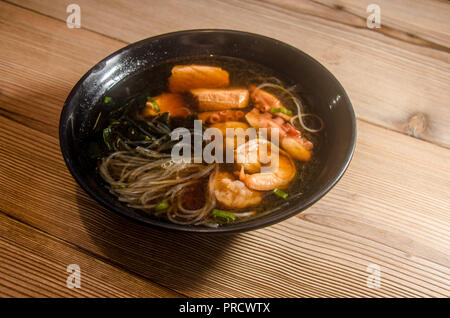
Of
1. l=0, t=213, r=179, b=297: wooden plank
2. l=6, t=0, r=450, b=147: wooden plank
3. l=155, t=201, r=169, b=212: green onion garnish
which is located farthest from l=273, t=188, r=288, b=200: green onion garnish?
l=6, t=0, r=450, b=147: wooden plank

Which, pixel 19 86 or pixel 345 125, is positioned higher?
pixel 19 86

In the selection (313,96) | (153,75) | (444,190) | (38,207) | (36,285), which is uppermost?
(153,75)

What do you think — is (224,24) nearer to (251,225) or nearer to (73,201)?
(73,201)

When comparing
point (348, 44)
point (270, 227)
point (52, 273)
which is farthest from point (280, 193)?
point (348, 44)

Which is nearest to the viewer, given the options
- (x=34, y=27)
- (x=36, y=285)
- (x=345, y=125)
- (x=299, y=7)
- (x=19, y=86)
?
(x=36, y=285)

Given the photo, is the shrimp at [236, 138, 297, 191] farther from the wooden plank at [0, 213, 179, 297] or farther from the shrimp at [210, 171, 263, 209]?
the wooden plank at [0, 213, 179, 297]

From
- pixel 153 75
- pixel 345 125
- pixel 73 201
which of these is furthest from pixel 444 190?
pixel 73 201

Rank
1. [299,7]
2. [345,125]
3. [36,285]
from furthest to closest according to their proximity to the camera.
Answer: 1. [299,7]
2. [345,125]
3. [36,285]
